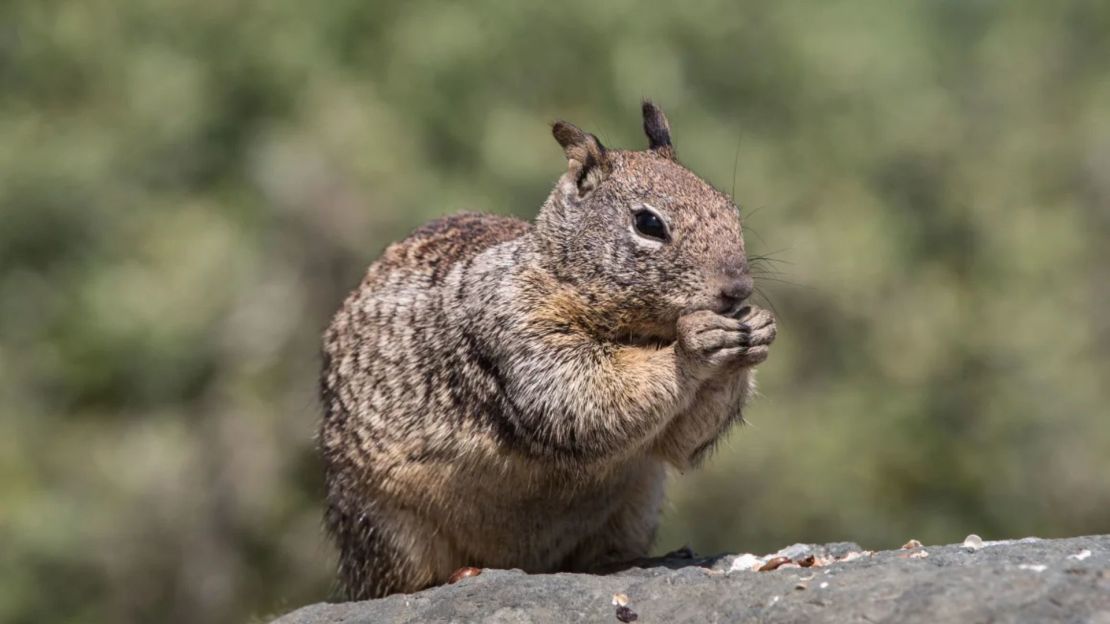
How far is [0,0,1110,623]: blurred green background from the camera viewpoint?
13.9 meters

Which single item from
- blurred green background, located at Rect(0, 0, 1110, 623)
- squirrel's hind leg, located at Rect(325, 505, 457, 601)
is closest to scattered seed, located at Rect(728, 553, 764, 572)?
squirrel's hind leg, located at Rect(325, 505, 457, 601)

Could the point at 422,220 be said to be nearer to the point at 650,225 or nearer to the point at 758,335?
the point at 650,225

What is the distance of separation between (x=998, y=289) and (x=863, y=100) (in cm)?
297

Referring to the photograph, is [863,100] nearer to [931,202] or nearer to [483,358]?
[931,202]

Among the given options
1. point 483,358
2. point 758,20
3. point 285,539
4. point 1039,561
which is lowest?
point 1039,561

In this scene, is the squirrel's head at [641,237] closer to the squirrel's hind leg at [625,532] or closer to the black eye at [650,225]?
the black eye at [650,225]

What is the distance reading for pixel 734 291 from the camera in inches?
222

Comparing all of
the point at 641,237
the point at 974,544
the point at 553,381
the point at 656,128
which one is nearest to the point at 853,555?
the point at 974,544

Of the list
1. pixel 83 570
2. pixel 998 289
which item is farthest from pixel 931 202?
pixel 83 570

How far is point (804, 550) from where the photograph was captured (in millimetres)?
6016

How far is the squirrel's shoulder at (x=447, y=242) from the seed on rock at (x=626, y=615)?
1952 millimetres

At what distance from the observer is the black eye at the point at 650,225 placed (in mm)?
5871

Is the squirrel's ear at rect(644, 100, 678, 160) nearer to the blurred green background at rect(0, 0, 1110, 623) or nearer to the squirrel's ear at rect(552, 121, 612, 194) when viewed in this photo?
the squirrel's ear at rect(552, 121, 612, 194)

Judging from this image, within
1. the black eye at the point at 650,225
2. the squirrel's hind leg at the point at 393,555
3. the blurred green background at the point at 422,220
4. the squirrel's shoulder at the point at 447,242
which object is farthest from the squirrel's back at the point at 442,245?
the blurred green background at the point at 422,220
